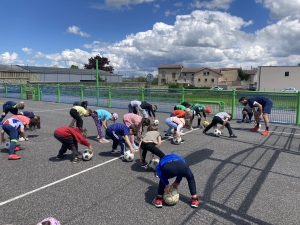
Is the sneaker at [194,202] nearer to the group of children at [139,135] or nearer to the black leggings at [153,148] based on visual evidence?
the group of children at [139,135]

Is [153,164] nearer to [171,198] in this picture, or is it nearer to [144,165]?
[144,165]

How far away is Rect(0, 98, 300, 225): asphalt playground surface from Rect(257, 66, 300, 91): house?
5270 cm

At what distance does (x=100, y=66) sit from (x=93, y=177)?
70425 mm

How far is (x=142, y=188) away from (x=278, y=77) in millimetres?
57873

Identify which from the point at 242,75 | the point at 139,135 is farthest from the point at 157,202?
the point at 242,75

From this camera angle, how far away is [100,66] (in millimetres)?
72750

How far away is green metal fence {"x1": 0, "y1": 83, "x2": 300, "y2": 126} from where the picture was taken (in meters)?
11.9

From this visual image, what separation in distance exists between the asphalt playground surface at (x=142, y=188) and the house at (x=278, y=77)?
2075 inches

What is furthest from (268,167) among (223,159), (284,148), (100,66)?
(100,66)

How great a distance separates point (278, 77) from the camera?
5447 cm

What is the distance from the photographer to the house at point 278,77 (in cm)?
5362

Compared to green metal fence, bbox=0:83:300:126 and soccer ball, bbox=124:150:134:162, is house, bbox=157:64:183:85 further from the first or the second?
soccer ball, bbox=124:150:134:162

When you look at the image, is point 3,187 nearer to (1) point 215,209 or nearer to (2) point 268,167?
(1) point 215,209

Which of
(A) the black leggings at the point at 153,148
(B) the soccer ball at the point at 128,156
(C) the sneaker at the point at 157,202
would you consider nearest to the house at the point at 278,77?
(B) the soccer ball at the point at 128,156
